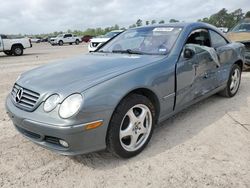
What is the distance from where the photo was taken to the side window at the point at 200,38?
4011 mm

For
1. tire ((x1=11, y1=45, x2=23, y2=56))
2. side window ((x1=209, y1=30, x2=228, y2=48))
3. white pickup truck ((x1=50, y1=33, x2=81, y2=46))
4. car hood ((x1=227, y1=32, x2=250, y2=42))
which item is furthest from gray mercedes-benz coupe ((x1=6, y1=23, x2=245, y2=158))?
white pickup truck ((x1=50, y1=33, x2=81, y2=46))

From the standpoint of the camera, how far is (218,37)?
4.77 metres

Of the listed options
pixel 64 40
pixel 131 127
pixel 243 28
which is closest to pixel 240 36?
pixel 243 28

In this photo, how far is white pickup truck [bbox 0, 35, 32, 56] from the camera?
55.0 ft

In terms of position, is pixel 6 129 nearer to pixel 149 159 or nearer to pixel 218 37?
pixel 149 159

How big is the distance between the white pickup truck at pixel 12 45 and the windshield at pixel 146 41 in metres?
14.5

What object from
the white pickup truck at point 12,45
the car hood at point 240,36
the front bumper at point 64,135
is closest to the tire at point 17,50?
the white pickup truck at point 12,45

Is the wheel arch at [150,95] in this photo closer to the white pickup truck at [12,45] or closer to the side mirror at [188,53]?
the side mirror at [188,53]

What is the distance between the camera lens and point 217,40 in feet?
15.4

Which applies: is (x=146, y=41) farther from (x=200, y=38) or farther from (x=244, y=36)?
(x=244, y=36)

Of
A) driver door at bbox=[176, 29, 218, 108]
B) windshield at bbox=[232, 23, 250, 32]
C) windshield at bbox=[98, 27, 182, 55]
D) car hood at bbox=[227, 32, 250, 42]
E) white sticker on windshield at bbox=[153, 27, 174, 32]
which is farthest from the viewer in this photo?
windshield at bbox=[232, 23, 250, 32]

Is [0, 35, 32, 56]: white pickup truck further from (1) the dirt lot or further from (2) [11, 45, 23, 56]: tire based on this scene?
(1) the dirt lot

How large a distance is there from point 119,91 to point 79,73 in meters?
0.57

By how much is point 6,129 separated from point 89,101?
202 centimetres
